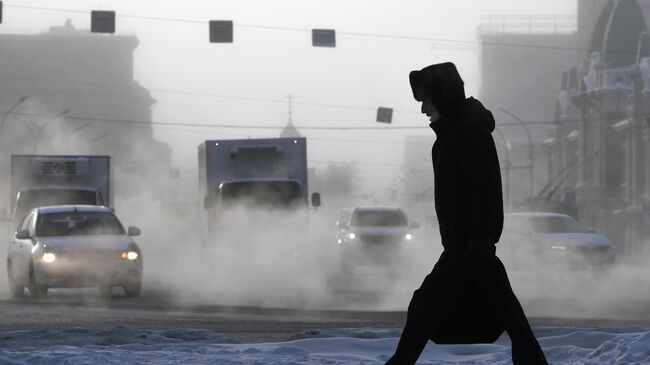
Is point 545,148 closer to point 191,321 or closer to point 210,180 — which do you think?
point 210,180

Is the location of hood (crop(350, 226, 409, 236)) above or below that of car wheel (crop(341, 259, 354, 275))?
above

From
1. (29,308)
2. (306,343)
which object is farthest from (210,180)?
(306,343)

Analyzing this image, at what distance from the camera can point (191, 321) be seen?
1795 centimetres

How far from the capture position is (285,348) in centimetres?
1193

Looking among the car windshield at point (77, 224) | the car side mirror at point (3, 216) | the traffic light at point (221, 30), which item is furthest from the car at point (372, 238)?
the car windshield at point (77, 224)

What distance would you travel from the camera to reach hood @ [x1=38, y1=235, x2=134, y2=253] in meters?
24.4

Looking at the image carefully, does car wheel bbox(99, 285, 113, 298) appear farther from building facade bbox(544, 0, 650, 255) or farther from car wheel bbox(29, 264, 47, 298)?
building facade bbox(544, 0, 650, 255)

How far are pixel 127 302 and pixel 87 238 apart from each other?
2.01 m

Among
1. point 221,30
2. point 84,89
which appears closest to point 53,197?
point 221,30

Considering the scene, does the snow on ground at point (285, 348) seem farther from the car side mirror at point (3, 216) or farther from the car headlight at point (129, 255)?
the car side mirror at point (3, 216)

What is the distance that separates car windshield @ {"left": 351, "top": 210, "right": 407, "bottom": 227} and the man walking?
3171cm

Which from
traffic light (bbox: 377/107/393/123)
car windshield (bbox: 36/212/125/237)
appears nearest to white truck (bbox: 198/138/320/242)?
car windshield (bbox: 36/212/125/237)

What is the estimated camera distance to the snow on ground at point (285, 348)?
10.8 m

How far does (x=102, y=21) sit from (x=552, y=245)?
41.7 feet
